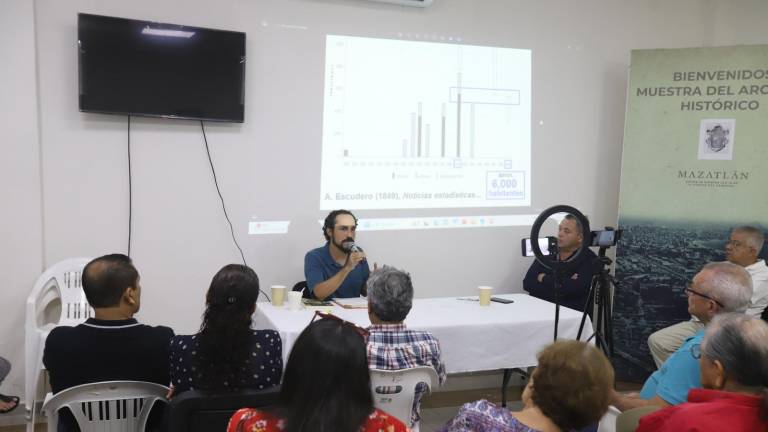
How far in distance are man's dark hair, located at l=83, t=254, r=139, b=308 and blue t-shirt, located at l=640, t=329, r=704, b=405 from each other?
5.93 feet

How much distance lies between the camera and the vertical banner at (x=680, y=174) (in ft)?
14.1

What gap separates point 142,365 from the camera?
1.96 m

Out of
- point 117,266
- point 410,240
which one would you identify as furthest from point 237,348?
point 410,240

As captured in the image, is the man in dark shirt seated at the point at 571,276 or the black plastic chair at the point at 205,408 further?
the man in dark shirt seated at the point at 571,276

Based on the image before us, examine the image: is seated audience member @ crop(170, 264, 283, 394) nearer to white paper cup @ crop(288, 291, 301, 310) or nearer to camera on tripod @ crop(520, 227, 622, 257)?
white paper cup @ crop(288, 291, 301, 310)

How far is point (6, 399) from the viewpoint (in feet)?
10.8

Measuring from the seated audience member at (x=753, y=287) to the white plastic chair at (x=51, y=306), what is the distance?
313 centimetres

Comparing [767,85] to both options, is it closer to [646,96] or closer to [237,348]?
[646,96]

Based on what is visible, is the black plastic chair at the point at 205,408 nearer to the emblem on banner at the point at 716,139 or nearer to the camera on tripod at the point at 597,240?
the camera on tripod at the point at 597,240

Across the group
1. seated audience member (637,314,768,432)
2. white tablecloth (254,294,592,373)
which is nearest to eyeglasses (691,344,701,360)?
seated audience member (637,314,768,432)

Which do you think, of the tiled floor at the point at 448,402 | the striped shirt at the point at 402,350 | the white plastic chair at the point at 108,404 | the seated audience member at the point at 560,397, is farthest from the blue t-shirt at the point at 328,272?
the seated audience member at the point at 560,397

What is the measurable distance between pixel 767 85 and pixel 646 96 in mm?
755

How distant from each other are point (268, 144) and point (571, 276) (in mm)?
2030

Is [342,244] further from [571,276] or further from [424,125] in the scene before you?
[571,276]
